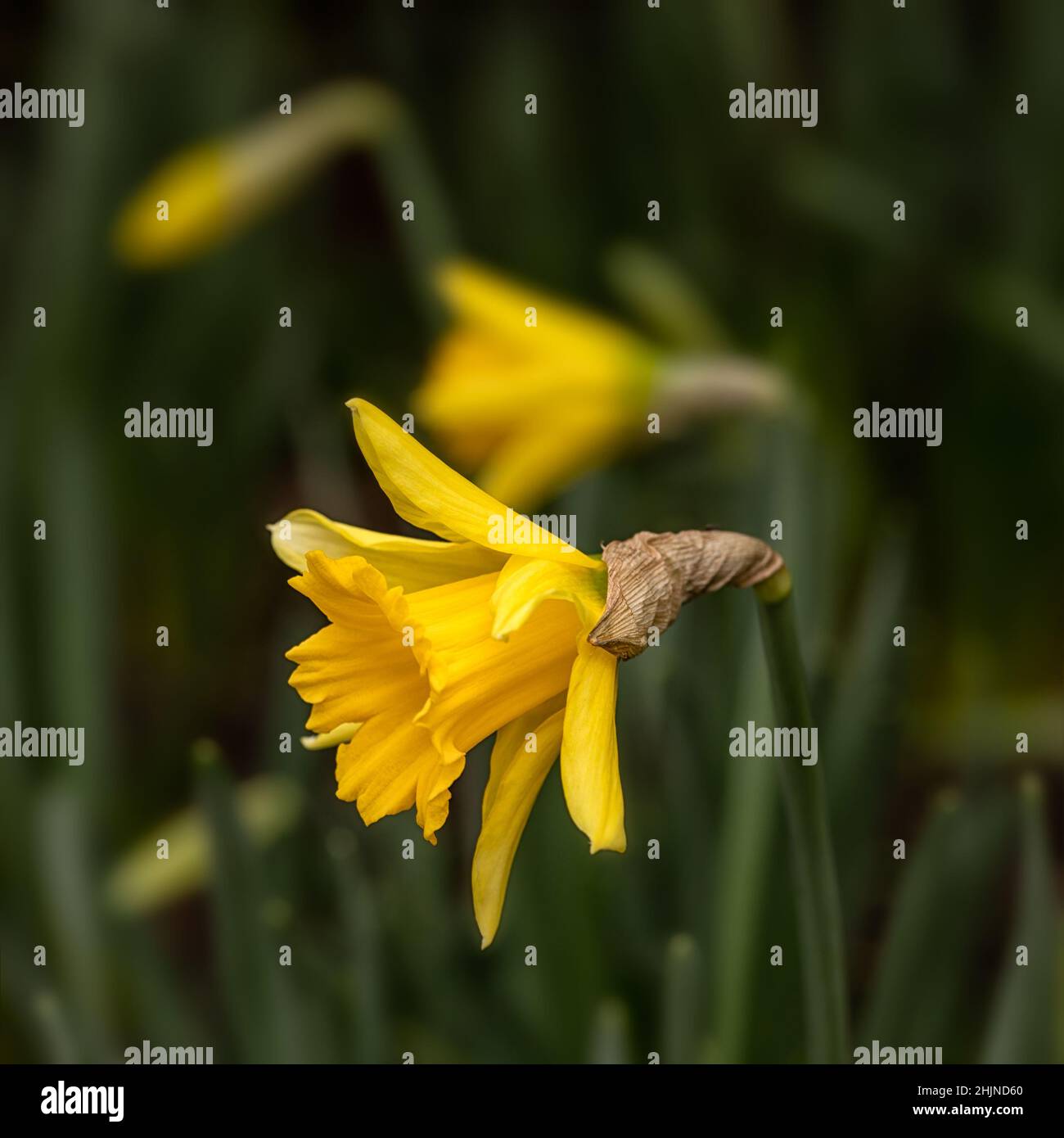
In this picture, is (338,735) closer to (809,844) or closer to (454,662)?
(454,662)

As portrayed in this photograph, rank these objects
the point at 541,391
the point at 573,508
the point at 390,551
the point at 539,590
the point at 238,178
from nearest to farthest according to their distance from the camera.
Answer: the point at 539,590 → the point at 390,551 → the point at 573,508 → the point at 541,391 → the point at 238,178

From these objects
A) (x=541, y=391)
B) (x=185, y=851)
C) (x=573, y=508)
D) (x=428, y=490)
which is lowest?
(x=185, y=851)

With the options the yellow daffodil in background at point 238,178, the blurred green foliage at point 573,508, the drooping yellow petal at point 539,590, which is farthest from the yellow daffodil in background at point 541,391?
the drooping yellow petal at point 539,590

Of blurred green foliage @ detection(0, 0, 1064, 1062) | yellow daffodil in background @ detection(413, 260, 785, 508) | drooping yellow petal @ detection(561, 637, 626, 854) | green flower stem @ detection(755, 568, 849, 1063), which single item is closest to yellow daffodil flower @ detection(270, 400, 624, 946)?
drooping yellow petal @ detection(561, 637, 626, 854)

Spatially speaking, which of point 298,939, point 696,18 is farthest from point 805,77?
point 298,939

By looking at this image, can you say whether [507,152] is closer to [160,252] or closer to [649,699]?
[160,252]

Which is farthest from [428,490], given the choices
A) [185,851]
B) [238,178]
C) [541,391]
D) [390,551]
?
[238,178]
